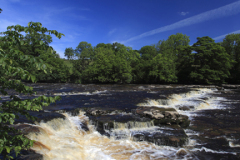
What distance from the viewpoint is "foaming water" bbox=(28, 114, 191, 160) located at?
707 cm

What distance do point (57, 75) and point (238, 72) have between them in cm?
4845

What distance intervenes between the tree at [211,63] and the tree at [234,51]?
1990mm

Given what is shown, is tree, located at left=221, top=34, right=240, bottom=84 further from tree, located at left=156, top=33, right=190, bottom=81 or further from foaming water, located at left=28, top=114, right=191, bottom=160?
foaming water, located at left=28, top=114, right=191, bottom=160

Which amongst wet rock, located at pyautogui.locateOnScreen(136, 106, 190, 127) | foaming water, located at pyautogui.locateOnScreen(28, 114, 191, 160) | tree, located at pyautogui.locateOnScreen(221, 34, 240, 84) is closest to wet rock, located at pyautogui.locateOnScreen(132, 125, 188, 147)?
foaming water, located at pyautogui.locateOnScreen(28, 114, 191, 160)

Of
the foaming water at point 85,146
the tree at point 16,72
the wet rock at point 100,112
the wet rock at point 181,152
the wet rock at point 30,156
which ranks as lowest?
the wet rock at point 181,152

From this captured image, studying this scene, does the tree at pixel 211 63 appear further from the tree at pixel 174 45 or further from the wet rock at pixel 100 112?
the wet rock at pixel 100 112

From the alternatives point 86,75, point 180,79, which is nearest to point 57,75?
point 86,75

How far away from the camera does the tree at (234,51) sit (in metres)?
37.9

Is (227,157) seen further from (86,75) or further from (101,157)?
(86,75)

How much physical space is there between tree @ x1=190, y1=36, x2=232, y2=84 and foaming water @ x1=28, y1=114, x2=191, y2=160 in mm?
32727

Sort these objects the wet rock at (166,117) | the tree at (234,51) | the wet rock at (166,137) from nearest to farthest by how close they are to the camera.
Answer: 1. the wet rock at (166,137)
2. the wet rock at (166,117)
3. the tree at (234,51)

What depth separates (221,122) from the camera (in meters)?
11.3

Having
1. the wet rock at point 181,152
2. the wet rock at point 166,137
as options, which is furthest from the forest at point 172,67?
the wet rock at point 181,152

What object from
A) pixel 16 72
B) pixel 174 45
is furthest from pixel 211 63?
pixel 16 72
